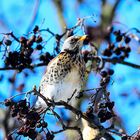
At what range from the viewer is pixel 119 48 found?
144 inches

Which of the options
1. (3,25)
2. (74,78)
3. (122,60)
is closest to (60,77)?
(74,78)

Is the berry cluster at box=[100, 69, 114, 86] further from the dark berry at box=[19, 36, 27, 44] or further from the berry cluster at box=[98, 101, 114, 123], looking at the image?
the dark berry at box=[19, 36, 27, 44]

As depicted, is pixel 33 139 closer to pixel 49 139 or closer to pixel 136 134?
pixel 49 139

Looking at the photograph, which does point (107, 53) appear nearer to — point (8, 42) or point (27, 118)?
point (8, 42)

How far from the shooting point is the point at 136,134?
263 centimetres

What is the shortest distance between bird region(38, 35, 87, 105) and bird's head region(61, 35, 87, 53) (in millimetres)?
11

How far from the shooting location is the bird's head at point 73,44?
144 inches

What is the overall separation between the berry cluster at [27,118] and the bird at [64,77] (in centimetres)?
67

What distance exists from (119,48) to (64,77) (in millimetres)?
513

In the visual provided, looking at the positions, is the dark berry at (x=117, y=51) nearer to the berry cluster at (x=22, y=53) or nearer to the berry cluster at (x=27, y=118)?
the berry cluster at (x=22, y=53)

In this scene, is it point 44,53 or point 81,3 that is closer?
point 44,53

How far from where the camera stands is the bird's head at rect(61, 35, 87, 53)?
3658mm

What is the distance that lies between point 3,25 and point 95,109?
5230 millimetres

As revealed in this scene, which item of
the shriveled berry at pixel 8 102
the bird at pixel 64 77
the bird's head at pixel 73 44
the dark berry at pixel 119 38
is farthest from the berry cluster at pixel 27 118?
the dark berry at pixel 119 38
